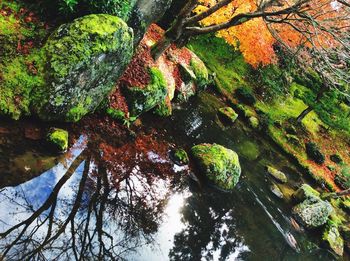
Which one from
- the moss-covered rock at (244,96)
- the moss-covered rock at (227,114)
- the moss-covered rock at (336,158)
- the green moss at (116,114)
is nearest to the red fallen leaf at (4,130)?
the green moss at (116,114)

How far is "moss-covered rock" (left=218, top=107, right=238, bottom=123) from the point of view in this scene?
17.6 meters

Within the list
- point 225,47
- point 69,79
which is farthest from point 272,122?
point 69,79

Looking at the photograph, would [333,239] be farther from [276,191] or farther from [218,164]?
[218,164]

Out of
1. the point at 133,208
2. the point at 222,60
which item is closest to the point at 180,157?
the point at 133,208

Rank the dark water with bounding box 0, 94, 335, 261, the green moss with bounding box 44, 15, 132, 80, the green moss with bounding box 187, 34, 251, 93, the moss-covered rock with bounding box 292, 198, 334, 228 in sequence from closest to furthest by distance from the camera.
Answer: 1. the dark water with bounding box 0, 94, 335, 261
2. the green moss with bounding box 44, 15, 132, 80
3. the moss-covered rock with bounding box 292, 198, 334, 228
4. the green moss with bounding box 187, 34, 251, 93

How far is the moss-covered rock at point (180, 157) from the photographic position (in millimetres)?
11305

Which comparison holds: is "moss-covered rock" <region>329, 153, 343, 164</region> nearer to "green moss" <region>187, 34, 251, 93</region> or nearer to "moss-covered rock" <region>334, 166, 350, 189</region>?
"moss-covered rock" <region>334, 166, 350, 189</region>

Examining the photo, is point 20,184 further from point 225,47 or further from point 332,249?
point 225,47

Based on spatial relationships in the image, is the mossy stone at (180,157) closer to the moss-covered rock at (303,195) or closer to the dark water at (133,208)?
the dark water at (133,208)

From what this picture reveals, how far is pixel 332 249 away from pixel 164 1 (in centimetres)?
1175

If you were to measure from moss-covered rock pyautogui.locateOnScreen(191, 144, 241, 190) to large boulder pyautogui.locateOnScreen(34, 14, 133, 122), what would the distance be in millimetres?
4377

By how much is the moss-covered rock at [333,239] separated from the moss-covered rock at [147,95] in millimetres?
8690

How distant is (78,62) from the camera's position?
8312mm

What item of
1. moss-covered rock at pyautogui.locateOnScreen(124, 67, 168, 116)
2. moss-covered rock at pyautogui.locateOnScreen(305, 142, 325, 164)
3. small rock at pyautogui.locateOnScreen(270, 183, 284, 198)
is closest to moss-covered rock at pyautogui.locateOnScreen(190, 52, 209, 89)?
moss-covered rock at pyautogui.locateOnScreen(124, 67, 168, 116)
